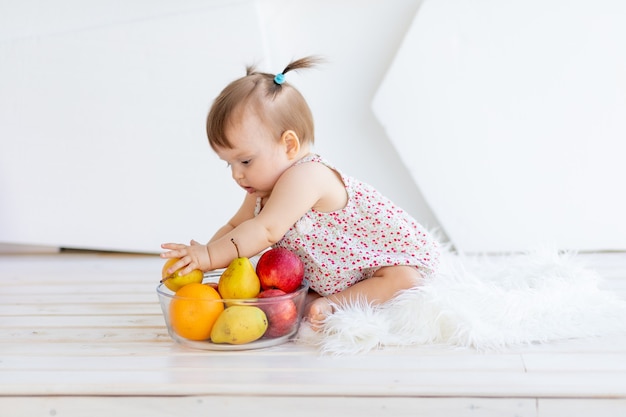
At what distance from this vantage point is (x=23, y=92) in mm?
2500

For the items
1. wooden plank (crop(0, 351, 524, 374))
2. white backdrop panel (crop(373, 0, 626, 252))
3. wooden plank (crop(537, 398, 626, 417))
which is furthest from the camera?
white backdrop panel (crop(373, 0, 626, 252))

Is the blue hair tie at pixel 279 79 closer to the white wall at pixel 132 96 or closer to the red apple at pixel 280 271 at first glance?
the red apple at pixel 280 271

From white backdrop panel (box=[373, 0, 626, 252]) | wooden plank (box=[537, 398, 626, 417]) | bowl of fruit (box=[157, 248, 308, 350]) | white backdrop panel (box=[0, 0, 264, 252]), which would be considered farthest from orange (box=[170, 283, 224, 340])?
white backdrop panel (box=[373, 0, 626, 252])

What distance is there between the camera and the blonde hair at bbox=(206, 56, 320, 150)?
157cm

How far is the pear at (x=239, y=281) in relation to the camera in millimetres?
1472

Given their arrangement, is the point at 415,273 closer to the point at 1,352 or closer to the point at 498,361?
the point at 498,361

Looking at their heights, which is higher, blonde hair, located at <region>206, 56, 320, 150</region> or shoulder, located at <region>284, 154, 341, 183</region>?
blonde hair, located at <region>206, 56, 320, 150</region>

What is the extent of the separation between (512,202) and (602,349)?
112 centimetres

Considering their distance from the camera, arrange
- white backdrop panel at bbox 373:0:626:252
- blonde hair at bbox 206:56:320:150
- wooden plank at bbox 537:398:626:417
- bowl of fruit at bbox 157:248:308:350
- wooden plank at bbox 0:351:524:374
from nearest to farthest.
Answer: wooden plank at bbox 537:398:626:417 → wooden plank at bbox 0:351:524:374 → bowl of fruit at bbox 157:248:308:350 → blonde hair at bbox 206:56:320:150 → white backdrop panel at bbox 373:0:626:252

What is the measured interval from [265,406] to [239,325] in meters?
0.22

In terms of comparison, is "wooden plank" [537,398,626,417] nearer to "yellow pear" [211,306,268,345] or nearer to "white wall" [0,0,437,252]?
"yellow pear" [211,306,268,345]

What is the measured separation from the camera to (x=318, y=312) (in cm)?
157

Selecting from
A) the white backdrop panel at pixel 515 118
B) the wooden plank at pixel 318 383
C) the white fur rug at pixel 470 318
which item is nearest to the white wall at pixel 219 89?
the white backdrop panel at pixel 515 118

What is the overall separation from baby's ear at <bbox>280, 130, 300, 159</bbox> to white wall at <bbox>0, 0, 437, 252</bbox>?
859 mm
